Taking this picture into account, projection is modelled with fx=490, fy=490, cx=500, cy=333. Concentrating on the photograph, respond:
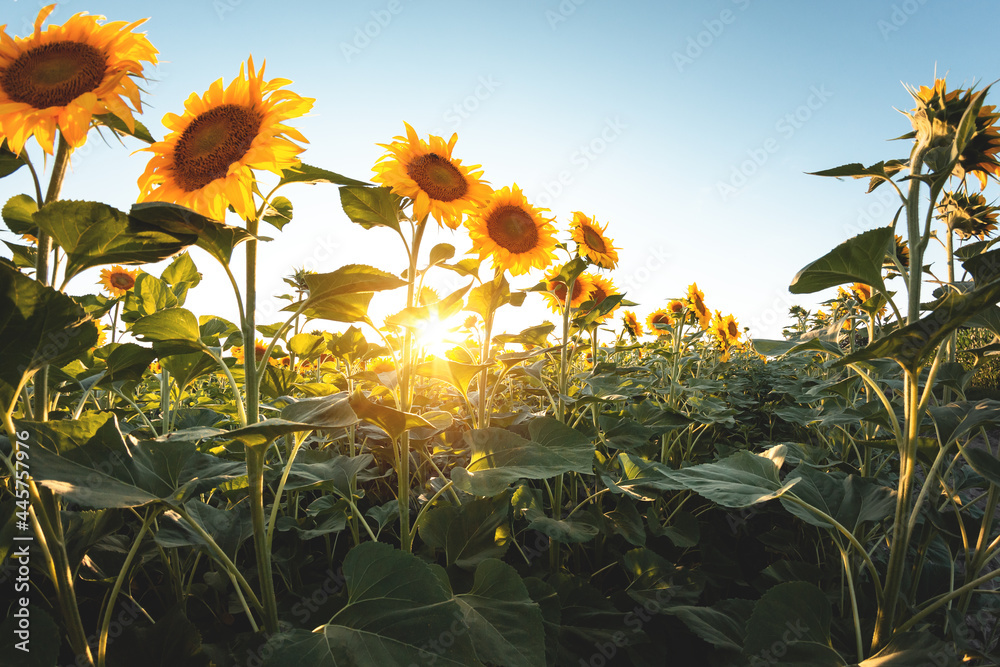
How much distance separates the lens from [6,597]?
1091 mm

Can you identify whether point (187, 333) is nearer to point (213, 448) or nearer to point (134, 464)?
point (134, 464)

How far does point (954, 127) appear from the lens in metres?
1.21

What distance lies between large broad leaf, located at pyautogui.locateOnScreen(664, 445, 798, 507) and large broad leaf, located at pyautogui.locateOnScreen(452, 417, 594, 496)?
0.26 meters

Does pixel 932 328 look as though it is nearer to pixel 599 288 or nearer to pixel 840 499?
pixel 840 499

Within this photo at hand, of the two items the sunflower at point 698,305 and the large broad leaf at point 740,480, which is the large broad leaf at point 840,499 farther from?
the sunflower at point 698,305

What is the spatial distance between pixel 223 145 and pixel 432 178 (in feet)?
1.99

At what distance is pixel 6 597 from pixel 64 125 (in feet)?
3.41

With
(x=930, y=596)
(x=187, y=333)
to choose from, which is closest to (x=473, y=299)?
(x=187, y=333)

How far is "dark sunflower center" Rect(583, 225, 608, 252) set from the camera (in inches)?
96.8

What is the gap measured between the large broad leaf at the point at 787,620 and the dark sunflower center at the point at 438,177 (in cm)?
123

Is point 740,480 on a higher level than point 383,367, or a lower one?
lower

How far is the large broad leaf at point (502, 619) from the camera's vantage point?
92 centimetres

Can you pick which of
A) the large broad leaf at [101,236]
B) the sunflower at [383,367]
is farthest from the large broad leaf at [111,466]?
the sunflower at [383,367]

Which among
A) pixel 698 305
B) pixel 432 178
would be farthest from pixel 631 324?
pixel 432 178
